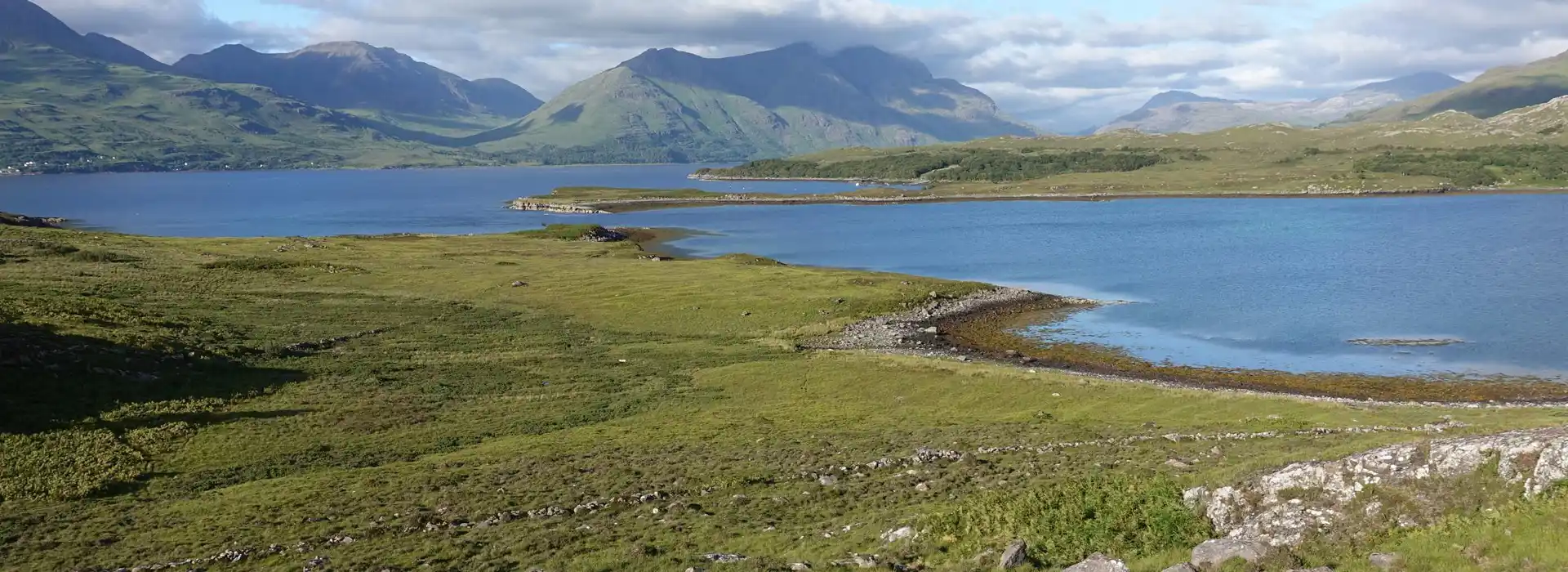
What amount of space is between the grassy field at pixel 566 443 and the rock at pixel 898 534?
15.6 inches

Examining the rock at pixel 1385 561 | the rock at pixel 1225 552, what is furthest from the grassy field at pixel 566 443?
the rock at pixel 1225 552

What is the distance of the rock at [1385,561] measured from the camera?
16094 mm

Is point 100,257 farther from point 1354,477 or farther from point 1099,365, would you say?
point 1354,477

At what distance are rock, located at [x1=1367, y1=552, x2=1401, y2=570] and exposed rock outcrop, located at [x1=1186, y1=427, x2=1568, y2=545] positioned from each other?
1546 millimetres

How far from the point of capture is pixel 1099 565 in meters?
18.1

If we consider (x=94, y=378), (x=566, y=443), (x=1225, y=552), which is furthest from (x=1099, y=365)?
(x=94, y=378)

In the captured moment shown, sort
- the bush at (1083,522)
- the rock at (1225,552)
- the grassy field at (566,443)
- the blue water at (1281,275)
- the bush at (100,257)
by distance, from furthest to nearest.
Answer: the bush at (100,257), the blue water at (1281,275), the grassy field at (566,443), the bush at (1083,522), the rock at (1225,552)

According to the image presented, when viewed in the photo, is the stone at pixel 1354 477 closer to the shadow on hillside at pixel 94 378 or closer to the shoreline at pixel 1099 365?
the shoreline at pixel 1099 365

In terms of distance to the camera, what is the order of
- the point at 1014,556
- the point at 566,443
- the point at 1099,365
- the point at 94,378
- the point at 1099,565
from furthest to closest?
the point at 1099,365 < the point at 94,378 < the point at 566,443 < the point at 1014,556 < the point at 1099,565

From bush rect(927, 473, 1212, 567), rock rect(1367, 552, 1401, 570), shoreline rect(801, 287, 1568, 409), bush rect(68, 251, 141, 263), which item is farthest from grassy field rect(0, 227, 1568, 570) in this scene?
bush rect(68, 251, 141, 263)

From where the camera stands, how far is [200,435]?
39.3 m

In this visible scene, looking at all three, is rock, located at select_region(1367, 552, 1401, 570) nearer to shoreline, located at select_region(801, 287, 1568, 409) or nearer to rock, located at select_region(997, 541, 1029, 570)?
rock, located at select_region(997, 541, 1029, 570)

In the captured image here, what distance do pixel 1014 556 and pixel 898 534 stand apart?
4.05 metres

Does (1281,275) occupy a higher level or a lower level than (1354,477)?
lower
